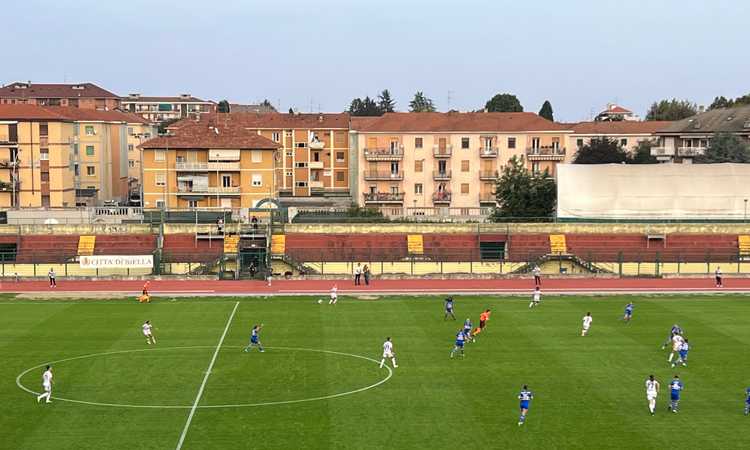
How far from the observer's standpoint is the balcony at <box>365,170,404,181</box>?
106 metres

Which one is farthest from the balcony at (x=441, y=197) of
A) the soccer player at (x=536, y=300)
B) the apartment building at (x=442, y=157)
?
the soccer player at (x=536, y=300)

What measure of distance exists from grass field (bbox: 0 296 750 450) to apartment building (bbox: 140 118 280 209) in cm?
3453

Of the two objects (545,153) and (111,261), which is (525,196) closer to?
(545,153)

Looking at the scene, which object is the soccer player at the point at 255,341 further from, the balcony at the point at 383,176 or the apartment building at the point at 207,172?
the balcony at the point at 383,176

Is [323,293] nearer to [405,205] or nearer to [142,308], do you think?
[142,308]

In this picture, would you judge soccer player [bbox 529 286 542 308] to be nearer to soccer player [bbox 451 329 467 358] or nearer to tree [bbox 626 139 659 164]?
soccer player [bbox 451 329 467 358]

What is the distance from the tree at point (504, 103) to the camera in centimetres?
17738

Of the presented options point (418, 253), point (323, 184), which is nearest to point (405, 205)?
point (323, 184)

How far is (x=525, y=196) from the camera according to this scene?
303ft

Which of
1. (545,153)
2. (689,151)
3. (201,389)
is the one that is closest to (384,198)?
(545,153)

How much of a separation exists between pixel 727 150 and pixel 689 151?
432 inches

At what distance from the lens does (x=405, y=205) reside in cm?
10600

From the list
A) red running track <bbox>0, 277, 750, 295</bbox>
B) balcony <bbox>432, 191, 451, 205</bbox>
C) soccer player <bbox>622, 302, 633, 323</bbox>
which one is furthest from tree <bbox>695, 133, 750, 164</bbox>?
soccer player <bbox>622, 302, 633, 323</bbox>

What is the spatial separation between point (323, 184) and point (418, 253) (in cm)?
5128
